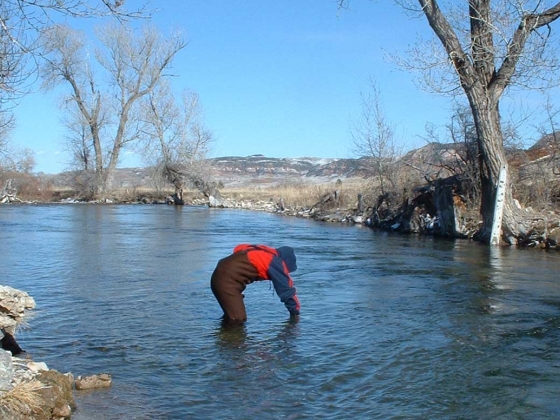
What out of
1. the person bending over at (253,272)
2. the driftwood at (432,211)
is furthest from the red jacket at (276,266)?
the driftwood at (432,211)

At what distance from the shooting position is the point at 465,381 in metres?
6.38

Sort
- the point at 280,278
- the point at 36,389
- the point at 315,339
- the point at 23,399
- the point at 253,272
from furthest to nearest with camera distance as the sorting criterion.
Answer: the point at 253,272 → the point at 280,278 → the point at 315,339 → the point at 36,389 → the point at 23,399


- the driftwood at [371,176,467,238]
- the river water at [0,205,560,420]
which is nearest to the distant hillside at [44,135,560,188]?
the driftwood at [371,176,467,238]

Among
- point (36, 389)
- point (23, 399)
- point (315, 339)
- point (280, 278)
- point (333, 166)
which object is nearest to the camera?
point (23, 399)

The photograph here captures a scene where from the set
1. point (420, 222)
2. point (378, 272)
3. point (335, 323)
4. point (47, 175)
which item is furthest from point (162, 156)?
point (335, 323)

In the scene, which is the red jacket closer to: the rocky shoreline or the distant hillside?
the rocky shoreline

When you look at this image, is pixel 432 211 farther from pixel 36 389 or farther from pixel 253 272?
pixel 36 389

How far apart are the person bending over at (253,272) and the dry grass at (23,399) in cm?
370

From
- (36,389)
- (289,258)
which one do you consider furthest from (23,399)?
(289,258)

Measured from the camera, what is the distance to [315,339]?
799 cm

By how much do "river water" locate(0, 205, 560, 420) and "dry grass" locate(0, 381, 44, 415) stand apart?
1.42 feet

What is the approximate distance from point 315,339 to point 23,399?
12.9 ft

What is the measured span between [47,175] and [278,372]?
200ft

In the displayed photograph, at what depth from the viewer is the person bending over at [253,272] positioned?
838 cm
